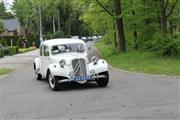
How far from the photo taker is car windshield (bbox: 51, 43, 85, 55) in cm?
1886

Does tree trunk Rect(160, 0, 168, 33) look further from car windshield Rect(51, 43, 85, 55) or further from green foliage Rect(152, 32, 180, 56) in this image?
car windshield Rect(51, 43, 85, 55)

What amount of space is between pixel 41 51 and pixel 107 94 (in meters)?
5.95

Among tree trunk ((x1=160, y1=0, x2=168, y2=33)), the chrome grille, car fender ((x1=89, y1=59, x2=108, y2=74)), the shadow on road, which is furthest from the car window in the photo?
tree trunk ((x1=160, y1=0, x2=168, y2=33))

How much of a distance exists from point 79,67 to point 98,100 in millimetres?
3418

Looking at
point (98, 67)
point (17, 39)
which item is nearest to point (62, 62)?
point (98, 67)

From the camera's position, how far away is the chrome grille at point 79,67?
667 inches

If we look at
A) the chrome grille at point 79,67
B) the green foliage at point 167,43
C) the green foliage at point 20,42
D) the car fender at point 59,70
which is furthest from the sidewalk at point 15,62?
the green foliage at point 20,42

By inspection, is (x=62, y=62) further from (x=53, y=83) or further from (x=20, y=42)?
(x=20, y=42)

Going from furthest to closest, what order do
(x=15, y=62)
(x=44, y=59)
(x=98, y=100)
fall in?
1. (x=15, y=62)
2. (x=44, y=59)
3. (x=98, y=100)

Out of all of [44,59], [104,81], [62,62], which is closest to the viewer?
[62,62]

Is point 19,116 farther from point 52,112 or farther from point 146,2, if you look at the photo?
point 146,2

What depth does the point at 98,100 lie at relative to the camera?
13773 millimetres

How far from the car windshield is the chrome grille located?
5.57ft

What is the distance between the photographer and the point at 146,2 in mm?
34844
